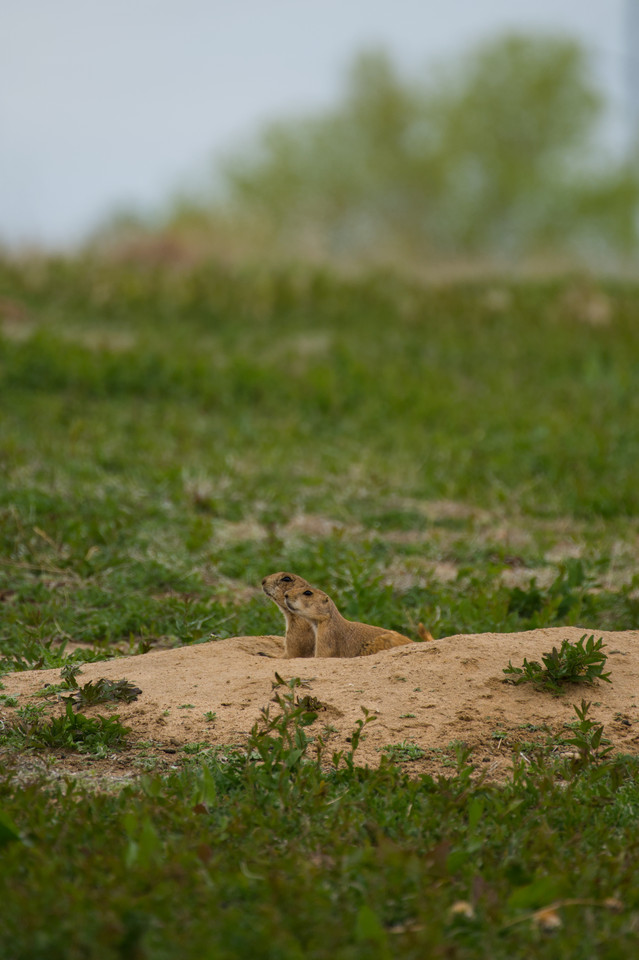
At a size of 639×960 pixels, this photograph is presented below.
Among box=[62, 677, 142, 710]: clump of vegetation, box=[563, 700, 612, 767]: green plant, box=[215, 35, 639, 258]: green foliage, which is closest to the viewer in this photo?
box=[563, 700, 612, 767]: green plant

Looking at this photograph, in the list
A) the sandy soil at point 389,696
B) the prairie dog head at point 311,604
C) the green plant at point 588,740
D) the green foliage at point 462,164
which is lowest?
the green plant at point 588,740

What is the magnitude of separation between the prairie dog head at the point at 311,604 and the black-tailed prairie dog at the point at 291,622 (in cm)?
11

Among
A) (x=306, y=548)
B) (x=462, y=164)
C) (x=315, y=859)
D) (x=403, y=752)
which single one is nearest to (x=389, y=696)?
(x=403, y=752)

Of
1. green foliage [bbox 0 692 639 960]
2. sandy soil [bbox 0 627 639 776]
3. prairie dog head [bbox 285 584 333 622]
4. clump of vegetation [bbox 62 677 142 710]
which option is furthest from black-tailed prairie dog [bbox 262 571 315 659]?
green foliage [bbox 0 692 639 960]

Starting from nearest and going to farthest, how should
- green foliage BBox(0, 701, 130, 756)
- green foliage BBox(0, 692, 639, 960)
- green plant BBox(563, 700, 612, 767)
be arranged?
1. green foliage BBox(0, 692, 639, 960)
2. green plant BBox(563, 700, 612, 767)
3. green foliage BBox(0, 701, 130, 756)

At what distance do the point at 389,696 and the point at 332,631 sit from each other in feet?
2.62

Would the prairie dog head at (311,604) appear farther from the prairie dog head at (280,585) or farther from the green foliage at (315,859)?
the green foliage at (315,859)

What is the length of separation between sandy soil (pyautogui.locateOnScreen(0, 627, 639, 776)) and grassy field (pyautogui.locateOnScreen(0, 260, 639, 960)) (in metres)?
0.20

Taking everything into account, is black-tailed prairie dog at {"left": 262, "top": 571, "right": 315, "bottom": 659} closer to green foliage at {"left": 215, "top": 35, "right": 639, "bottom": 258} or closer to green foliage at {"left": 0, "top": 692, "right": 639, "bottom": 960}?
green foliage at {"left": 0, "top": 692, "right": 639, "bottom": 960}

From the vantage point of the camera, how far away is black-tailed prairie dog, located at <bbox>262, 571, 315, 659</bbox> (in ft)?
17.3

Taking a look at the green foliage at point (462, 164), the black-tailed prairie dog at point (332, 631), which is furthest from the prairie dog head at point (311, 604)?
the green foliage at point (462, 164)

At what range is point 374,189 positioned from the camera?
43.5 meters

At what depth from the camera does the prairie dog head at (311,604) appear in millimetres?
5102

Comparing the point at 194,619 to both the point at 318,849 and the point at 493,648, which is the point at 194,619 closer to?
the point at 493,648
